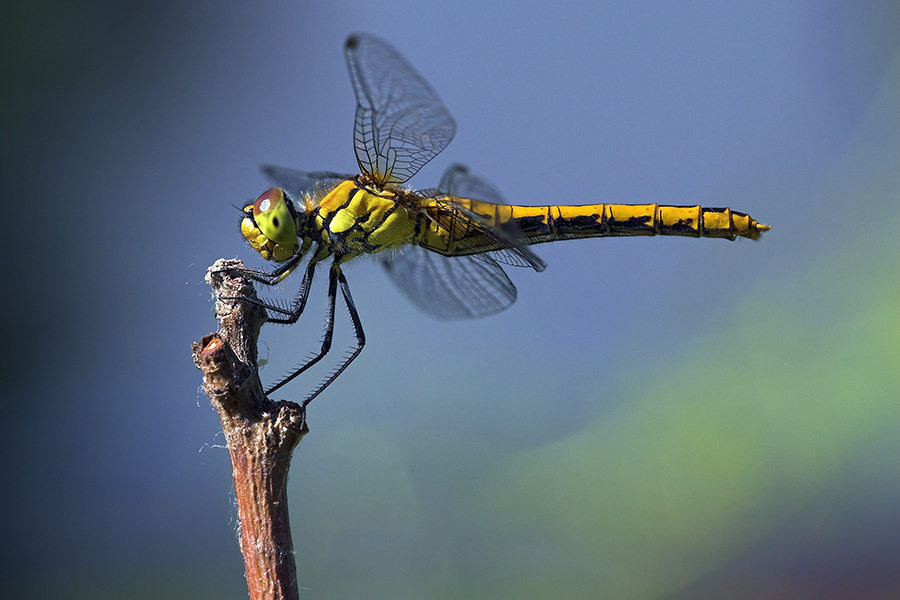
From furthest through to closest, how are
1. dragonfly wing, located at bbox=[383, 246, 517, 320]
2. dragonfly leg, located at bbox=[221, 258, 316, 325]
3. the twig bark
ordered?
1. dragonfly wing, located at bbox=[383, 246, 517, 320]
2. dragonfly leg, located at bbox=[221, 258, 316, 325]
3. the twig bark

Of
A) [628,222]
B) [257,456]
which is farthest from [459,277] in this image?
[257,456]

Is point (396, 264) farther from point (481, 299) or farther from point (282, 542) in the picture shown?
point (282, 542)

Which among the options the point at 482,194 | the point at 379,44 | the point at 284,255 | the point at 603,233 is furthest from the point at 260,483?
the point at 603,233

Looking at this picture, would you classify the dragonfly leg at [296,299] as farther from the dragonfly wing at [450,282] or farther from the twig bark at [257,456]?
the twig bark at [257,456]

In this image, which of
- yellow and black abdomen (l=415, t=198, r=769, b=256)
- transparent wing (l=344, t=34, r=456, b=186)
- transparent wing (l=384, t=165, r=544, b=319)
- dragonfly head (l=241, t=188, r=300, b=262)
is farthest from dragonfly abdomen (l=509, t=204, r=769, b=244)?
dragonfly head (l=241, t=188, r=300, b=262)

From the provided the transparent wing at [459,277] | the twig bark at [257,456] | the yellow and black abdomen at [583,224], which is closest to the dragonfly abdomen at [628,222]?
the yellow and black abdomen at [583,224]

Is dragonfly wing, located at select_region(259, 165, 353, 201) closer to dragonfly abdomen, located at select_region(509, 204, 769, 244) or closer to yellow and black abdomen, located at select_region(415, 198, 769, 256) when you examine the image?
yellow and black abdomen, located at select_region(415, 198, 769, 256)
